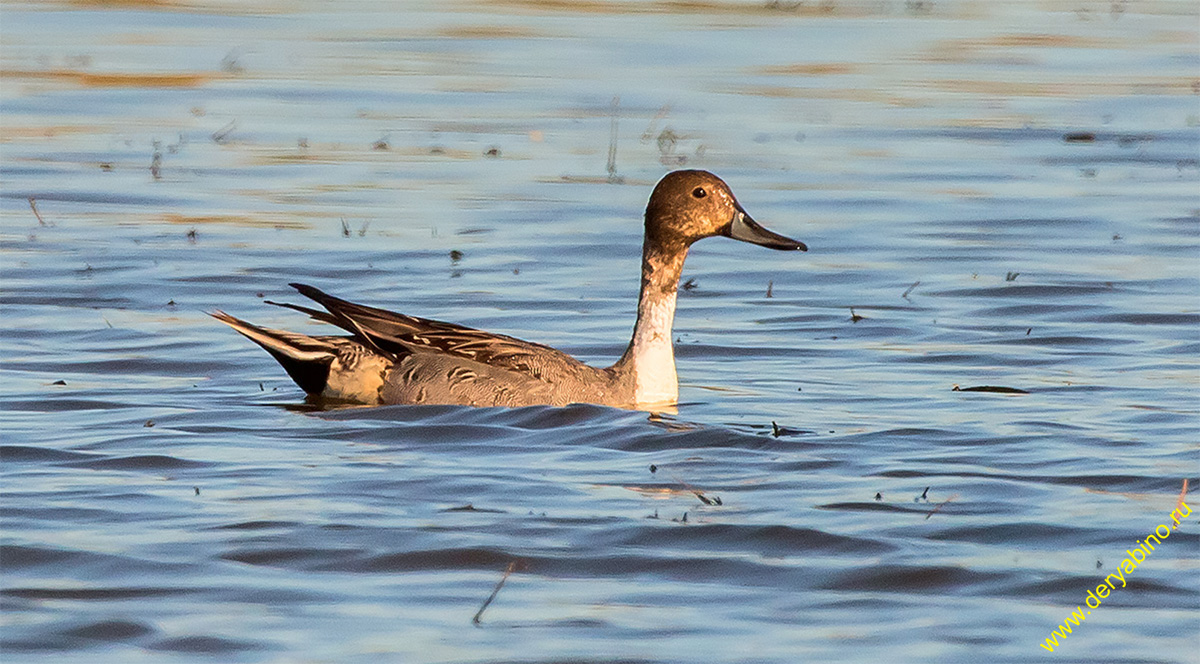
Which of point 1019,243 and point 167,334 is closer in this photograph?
point 167,334

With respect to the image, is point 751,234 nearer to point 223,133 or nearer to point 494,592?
point 494,592

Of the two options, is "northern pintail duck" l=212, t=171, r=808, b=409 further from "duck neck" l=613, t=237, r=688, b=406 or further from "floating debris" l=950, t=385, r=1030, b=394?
"floating debris" l=950, t=385, r=1030, b=394

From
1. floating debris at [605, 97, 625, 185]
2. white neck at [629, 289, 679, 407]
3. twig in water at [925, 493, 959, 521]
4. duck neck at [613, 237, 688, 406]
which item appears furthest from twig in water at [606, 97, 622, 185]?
twig in water at [925, 493, 959, 521]

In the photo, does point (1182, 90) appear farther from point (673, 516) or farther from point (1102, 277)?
point (673, 516)

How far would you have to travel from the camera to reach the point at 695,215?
9422 millimetres

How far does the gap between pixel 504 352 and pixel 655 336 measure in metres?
0.75

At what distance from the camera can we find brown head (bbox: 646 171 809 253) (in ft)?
30.7

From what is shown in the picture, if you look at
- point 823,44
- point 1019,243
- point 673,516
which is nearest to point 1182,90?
point 823,44

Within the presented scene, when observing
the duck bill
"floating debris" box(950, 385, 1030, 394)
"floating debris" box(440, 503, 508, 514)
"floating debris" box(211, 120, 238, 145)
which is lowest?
"floating debris" box(440, 503, 508, 514)

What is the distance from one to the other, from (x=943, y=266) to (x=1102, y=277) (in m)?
0.92

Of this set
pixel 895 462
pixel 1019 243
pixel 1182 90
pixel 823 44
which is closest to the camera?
pixel 895 462

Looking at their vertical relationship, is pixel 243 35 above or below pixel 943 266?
above

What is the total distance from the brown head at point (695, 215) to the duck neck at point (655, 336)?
6 cm

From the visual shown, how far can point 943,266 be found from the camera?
12.6 metres
